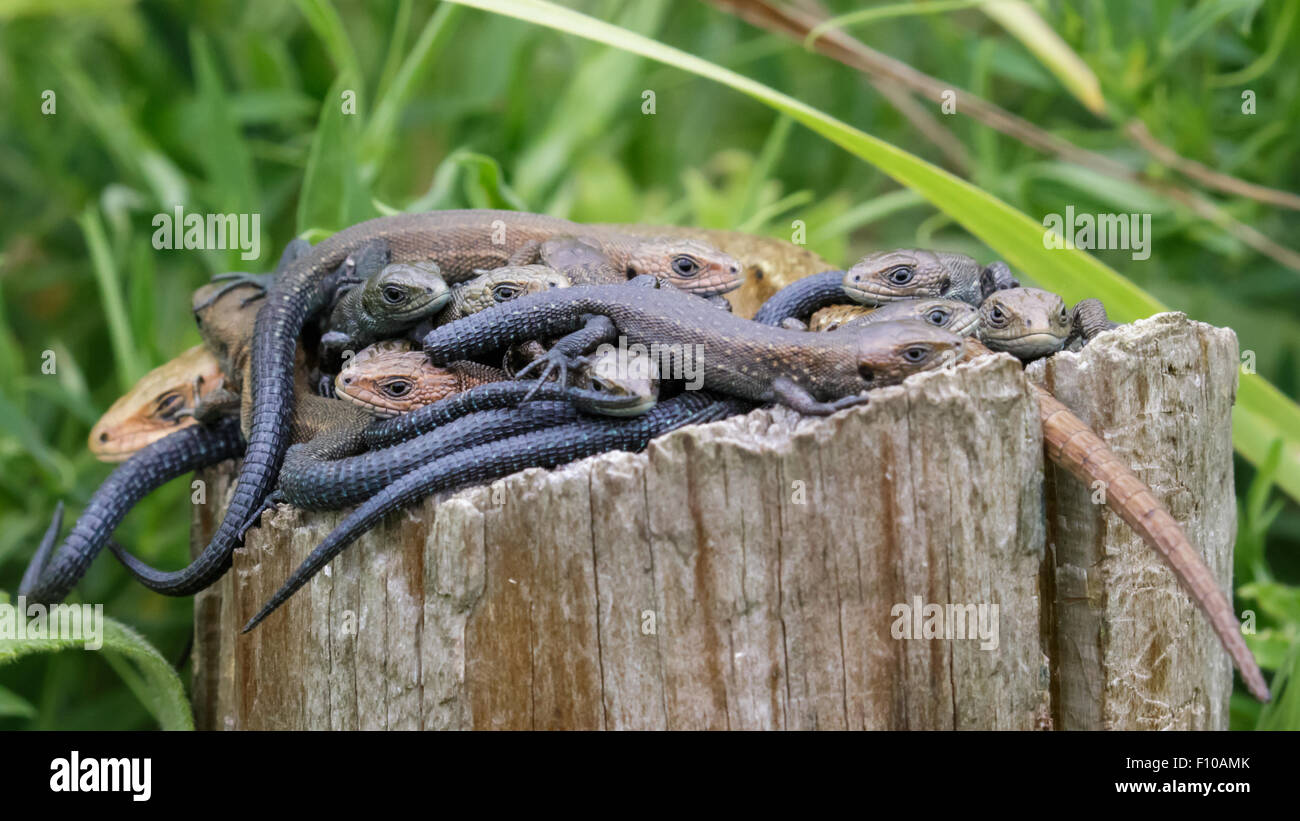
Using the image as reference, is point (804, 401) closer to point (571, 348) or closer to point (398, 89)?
point (571, 348)

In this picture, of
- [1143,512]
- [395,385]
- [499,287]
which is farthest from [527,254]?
[1143,512]

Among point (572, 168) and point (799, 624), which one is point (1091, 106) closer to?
point (572, 168)

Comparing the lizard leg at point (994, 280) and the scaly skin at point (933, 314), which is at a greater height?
the lizard leg at point (994, 280)

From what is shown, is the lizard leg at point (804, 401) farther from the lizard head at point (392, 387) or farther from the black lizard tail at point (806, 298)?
the lizard head at point (392, 387)

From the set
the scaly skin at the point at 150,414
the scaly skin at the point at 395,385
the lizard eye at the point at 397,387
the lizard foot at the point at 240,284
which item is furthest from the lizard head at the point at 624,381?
the scaly skin at the point at 150,414

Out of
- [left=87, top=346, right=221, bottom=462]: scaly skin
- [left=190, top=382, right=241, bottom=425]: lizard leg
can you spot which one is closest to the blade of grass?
[left=87, top=346, right=221, bottom=462]: scaly skin

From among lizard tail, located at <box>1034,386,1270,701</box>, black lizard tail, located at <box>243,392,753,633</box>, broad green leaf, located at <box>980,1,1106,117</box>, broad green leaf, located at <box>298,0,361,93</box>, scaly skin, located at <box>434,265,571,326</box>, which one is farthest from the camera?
broad green leaf, located at <box>980,1,1106,117</box>

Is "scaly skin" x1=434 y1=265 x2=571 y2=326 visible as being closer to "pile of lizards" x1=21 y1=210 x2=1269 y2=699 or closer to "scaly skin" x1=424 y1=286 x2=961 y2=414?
"pile of lizards" x1=21 y1=210 x2=1269 y2=699
